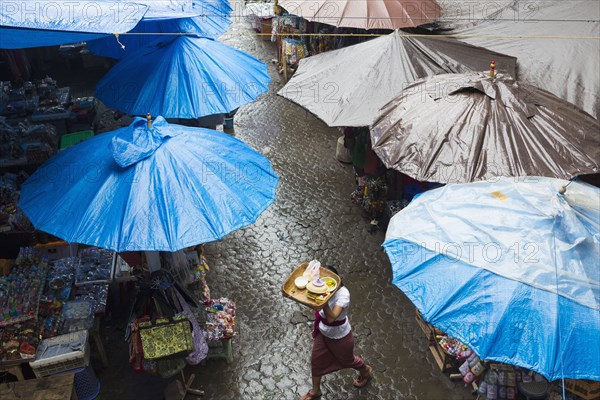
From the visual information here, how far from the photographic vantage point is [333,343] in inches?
205

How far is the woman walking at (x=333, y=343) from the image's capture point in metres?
5.01

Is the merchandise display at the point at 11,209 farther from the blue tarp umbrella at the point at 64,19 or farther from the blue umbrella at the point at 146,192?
the blue tarp umbrella at the point at 64,19

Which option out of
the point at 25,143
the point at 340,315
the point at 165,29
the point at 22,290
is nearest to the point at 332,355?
the point at 340,315

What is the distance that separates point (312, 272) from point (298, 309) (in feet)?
5.44

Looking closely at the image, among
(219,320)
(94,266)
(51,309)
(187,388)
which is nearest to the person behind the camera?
(187,388)

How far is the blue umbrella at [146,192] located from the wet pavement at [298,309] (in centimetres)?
209

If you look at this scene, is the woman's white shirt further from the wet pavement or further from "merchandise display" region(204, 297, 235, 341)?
"merchandise display" region(204, 297, 235, 341)

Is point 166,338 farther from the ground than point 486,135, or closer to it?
closer to it

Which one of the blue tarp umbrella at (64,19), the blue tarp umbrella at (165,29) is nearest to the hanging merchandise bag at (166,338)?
the blue tarp umbrella at (64,19)

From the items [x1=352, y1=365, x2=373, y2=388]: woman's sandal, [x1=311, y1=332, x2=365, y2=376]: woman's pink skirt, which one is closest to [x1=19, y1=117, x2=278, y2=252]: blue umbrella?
[x1=311, y1=332, x2=365, y2=376]: woman's pink skirt

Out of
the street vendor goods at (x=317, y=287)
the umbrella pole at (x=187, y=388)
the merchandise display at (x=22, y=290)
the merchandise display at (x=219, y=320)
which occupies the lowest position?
the umbrella pole at (x=187, y=388)

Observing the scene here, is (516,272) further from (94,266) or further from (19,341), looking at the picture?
(94,266)

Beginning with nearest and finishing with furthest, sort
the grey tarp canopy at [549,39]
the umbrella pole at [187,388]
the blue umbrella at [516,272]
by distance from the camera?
the blue umbrella at [516,272]
the umbrella pole at [187,388]
the grey tarp canopy at [549,39]

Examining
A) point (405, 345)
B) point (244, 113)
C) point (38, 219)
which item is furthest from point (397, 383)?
point (244, 113)
